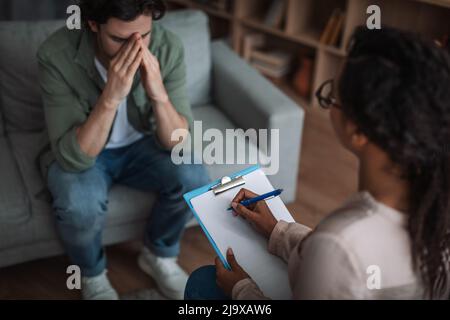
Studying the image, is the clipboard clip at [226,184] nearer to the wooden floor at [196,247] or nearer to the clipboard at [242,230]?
the clipboard at [242,230]

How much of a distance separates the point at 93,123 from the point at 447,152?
3.12 ft

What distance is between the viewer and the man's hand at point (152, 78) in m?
1.52

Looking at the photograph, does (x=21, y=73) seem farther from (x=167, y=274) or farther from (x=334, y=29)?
(x=334, y=29)

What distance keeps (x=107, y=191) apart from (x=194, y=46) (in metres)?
0.68

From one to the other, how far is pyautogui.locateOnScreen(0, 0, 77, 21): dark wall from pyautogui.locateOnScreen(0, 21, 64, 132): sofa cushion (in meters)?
1.05

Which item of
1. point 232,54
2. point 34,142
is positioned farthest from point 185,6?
point 34,142

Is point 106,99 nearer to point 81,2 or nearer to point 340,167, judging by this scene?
point 81,2

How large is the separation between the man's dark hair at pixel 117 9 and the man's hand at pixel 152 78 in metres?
0.09

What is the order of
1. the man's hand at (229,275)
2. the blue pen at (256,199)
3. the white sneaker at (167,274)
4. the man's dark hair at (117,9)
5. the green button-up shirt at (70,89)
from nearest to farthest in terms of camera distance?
the man's hand at (229,275), the blue pen at (256,199), the man's dark hair at (117,9), the green button-up shirt at (70,89), the white sneaker at (167,274)

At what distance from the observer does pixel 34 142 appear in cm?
185

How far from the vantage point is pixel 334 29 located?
9.25 ft
